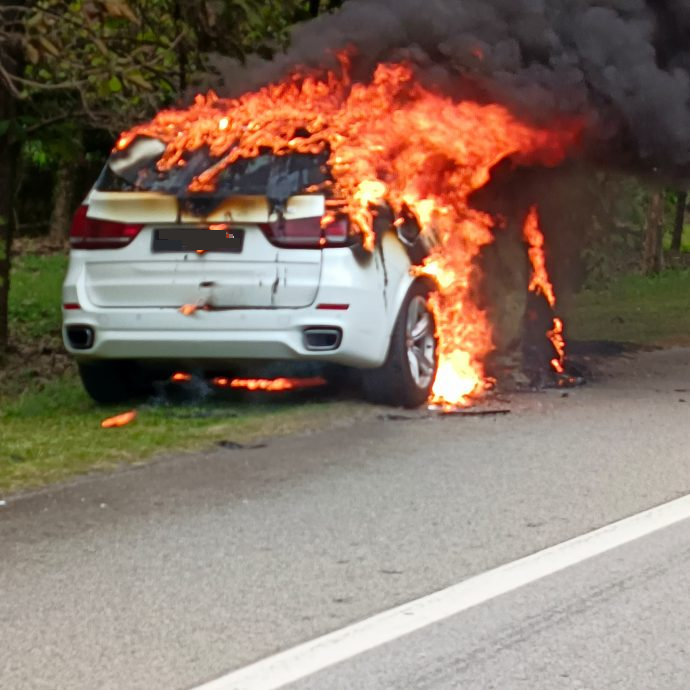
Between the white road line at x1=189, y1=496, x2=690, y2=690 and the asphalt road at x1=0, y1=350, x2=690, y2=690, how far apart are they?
0.07m

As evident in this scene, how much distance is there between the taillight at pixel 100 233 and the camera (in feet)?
32.6

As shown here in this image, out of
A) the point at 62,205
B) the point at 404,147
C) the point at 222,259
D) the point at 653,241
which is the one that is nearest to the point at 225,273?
the point at 222,259

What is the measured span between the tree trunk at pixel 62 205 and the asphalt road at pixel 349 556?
21.8 meters

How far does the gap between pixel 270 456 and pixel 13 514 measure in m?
1.78

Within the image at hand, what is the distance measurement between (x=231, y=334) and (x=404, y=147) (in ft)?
6.00

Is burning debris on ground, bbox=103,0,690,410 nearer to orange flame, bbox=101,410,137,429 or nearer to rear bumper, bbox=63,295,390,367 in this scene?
rear bumper, bbox=63,295,390,367

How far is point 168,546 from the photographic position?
670cm

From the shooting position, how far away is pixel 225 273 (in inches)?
385

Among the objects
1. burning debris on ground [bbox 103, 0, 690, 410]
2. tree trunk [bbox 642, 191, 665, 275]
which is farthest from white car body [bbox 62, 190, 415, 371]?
tree trunk [bbox 642, 191, 665, 275]

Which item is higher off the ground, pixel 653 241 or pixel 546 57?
pixel 546 57

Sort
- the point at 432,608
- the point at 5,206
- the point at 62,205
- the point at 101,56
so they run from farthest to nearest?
the point at 62,205 → the point at 5,206 → the point at 101,56 → the point at 432,608

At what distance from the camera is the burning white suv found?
9773mm

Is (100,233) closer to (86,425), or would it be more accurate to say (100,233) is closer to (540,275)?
Answer: (86,425)

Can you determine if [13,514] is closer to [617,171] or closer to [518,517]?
[518,517]
